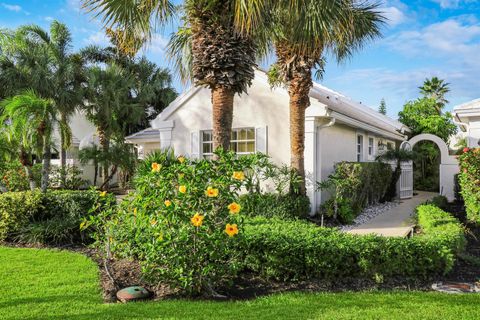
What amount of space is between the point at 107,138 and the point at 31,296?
17.2m

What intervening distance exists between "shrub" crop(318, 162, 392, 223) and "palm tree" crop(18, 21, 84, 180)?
43.9 feet

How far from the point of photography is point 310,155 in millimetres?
12992

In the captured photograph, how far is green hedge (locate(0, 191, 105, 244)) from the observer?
973 cm

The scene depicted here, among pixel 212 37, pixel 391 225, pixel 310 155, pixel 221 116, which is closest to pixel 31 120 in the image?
pixel 221 116

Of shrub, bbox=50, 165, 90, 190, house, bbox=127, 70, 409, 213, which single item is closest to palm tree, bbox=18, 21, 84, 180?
shrub, bbox=50, 165, 90, 190

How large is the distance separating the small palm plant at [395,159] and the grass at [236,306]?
12.6 meters

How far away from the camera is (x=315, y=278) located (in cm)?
644

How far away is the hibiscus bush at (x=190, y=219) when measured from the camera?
558cm

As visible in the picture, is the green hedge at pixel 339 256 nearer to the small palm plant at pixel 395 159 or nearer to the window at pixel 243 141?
the window at pixel 243 141

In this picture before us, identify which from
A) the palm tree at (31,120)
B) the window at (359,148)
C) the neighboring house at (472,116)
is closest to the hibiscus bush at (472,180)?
the neighboring house at (472,116)

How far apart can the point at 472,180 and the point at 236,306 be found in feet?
29.7

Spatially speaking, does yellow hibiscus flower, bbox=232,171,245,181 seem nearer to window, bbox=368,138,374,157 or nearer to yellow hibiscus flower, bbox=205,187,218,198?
yellow hibiscus flower, bbox=205,187,218,198

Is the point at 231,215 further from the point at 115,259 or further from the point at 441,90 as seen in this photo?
the point at 441,90

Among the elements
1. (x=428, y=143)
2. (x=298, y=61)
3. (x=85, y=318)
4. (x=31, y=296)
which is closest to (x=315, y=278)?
(x=85, y=318)
